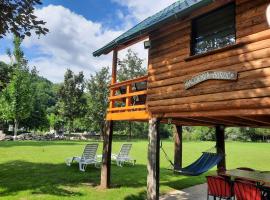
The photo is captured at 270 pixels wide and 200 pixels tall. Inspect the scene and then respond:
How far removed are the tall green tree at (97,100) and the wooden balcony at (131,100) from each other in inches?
1470

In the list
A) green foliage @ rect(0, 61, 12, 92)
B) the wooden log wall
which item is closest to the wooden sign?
the wooden log wall

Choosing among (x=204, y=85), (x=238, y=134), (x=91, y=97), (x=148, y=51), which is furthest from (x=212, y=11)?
(x=238, y=134)

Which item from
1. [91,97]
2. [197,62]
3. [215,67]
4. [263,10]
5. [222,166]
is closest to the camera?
[263,10]

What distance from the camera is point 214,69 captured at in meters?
7.89

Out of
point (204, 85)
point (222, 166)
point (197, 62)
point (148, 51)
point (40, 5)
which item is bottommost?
point (222, 166)

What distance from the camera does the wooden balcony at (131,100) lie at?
34.7 feet

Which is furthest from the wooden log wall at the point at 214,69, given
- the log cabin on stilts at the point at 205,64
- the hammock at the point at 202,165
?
the hammock at the point at 202,165

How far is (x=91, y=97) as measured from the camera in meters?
50.6

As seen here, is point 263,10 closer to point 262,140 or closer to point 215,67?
point 215,67

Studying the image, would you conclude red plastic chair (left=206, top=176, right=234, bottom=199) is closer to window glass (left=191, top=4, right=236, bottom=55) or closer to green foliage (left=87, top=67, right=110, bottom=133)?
window glass (left=191, top=4, right=236, bottom=55)

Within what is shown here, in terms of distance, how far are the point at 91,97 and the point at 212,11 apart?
142ft

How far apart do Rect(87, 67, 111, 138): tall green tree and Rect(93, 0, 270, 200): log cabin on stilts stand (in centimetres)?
3883

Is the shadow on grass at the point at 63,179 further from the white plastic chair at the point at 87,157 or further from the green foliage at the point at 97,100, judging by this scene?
the green foliage at the point at 97,100

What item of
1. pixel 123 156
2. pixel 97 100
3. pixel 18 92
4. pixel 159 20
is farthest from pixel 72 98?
pixel 159 20
